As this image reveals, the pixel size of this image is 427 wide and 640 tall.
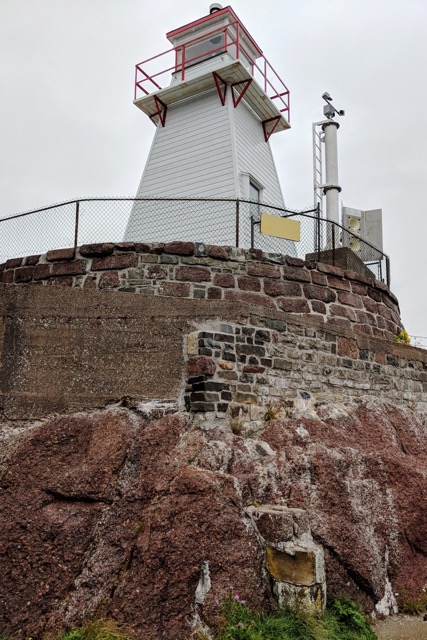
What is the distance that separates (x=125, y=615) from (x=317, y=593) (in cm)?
158

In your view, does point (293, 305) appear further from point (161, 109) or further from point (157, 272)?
point (161, 109)

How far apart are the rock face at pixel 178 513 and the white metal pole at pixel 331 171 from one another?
7.37m

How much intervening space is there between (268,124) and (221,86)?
1.73 metres

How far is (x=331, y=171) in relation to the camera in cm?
1351

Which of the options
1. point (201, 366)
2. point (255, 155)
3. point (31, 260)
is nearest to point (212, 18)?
point (255, 155)

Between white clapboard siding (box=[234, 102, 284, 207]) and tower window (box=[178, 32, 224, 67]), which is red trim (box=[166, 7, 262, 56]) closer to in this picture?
tower window (box=[178, 32, 224, 67])

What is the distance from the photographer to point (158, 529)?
5.07 metres

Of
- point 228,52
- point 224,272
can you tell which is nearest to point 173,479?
point 224,272

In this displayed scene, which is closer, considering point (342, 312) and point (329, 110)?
point (342, 312)

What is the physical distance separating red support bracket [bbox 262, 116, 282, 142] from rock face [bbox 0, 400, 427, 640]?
10045 mm

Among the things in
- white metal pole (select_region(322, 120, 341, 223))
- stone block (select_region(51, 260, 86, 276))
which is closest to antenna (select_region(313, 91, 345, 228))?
white metal pole (select_region(322, 120, 341, 223))

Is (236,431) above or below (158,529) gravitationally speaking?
above

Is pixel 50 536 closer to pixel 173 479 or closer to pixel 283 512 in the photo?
pixel 173 479

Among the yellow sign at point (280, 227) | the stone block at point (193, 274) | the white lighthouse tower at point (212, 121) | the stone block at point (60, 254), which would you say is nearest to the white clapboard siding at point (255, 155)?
the white lighthouse tower at point (212, 121)
